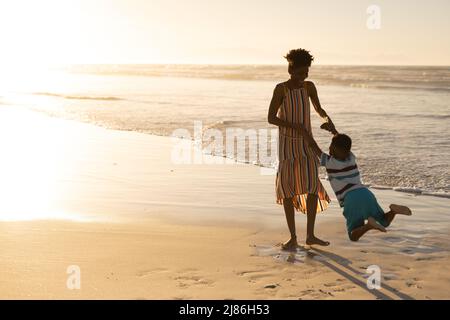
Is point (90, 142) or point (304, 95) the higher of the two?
point (304, 95)

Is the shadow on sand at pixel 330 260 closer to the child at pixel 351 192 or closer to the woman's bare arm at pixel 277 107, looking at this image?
the child at pixel 351 192

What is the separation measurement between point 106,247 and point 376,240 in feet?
8.38

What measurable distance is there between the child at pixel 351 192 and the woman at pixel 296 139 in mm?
305

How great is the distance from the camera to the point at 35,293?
413 centimetres

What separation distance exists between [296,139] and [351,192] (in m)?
0.72

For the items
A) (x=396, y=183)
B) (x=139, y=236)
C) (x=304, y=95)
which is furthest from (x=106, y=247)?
(x=396, y=183)

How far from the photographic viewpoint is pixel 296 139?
532 cm

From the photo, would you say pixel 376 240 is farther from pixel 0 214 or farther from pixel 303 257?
pixel 0 214

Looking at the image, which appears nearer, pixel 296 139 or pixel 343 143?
pixel 343 143

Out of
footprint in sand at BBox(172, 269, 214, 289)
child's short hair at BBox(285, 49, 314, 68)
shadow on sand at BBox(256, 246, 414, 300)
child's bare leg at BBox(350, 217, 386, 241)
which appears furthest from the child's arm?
footprint in sand at BBox(172, 269, 214, 289)

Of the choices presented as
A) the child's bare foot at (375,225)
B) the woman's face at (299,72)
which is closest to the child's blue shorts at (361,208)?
the child's bare foot at (375,225)

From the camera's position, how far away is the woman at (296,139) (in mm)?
5227

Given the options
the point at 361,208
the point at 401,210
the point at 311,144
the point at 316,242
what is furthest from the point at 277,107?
the point at 401,210

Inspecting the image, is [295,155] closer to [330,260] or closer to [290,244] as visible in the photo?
[290,244]
